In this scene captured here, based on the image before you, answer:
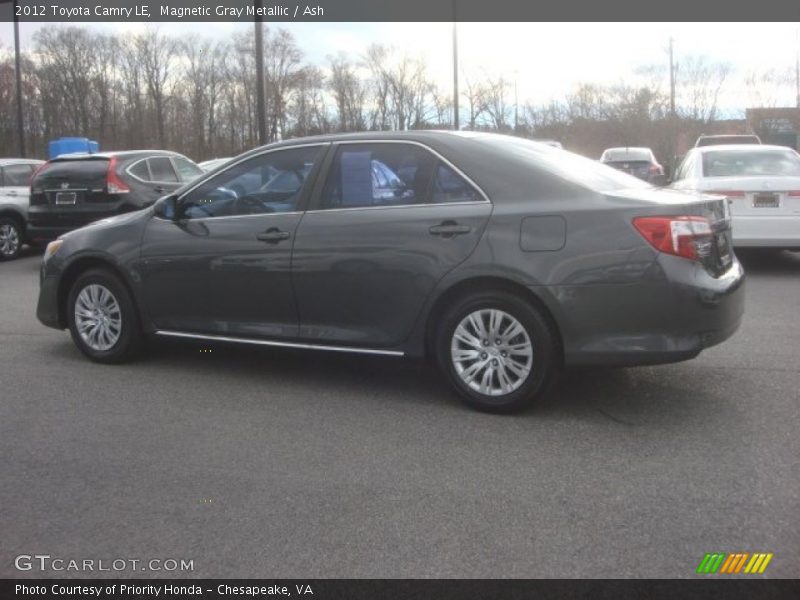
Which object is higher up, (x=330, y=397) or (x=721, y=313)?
(x=721, y=313)

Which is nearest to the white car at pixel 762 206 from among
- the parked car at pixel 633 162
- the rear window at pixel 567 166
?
the rear window at pixel 567 166

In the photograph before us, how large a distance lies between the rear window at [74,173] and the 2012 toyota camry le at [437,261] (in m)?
5.81

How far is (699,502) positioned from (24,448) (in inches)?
134

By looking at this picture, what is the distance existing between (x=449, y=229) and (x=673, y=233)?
1.25 meters

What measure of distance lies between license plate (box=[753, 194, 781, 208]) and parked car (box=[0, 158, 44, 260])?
1111 cm

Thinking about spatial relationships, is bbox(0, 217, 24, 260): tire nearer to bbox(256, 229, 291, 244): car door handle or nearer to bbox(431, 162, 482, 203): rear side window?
bbox(256, 229, 291, 244): car door handle

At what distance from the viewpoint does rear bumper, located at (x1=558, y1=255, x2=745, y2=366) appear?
4215 mm

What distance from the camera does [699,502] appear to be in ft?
11.1

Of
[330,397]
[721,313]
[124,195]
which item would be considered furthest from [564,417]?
[124,195]

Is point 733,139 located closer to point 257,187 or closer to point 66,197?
point 66,197

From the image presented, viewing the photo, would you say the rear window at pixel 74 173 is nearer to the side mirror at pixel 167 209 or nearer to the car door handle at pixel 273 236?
the side mirror at pixel 167 209

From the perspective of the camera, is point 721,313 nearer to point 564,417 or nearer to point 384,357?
point 564,417

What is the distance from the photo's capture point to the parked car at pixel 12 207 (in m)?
12.9
